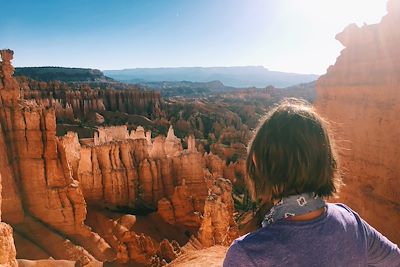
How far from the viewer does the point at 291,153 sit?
1443 mm

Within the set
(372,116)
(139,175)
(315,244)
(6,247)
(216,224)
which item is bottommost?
(139,175)

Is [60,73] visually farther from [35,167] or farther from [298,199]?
[298,199]

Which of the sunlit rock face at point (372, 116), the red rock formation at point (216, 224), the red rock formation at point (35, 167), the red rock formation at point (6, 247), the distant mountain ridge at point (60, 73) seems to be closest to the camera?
the red rock formation at point (6, 247)

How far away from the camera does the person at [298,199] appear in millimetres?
1382

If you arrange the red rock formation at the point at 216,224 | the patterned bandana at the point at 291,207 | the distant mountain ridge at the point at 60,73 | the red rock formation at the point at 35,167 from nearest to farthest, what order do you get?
the patterned bandana at the point at 291,207, the red rock formation at the point at 216,224, the red rock formation at the point at 35,167, the distant mountain ridge at the point at 60,73

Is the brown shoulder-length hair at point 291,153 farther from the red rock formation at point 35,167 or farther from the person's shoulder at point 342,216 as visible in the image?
the red rock formation at point 35,167

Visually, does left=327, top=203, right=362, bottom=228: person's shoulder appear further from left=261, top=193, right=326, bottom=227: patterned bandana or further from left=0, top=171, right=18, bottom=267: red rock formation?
left=0, top=171, right=18, bottom=267: red rock formation

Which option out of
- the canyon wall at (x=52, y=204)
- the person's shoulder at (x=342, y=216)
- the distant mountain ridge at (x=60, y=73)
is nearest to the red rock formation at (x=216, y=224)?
the canyon wall at (x=52, y=204)

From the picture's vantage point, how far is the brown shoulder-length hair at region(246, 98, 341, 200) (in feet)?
4.76

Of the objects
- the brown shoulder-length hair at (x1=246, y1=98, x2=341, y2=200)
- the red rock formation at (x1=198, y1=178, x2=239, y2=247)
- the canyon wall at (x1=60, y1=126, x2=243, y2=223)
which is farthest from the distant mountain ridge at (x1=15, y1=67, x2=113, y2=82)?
the brown shoulder-length hair at (x1=246, y1=98, x2=341, y2=200)

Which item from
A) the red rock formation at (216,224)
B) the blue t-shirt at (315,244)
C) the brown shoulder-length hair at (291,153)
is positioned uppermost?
the brown shoulder-length hair at (291,153)

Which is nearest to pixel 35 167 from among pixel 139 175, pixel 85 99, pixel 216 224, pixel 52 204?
pixel 52 204

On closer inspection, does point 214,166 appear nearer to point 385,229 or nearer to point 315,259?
point 385,229

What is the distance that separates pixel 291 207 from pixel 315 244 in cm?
16
